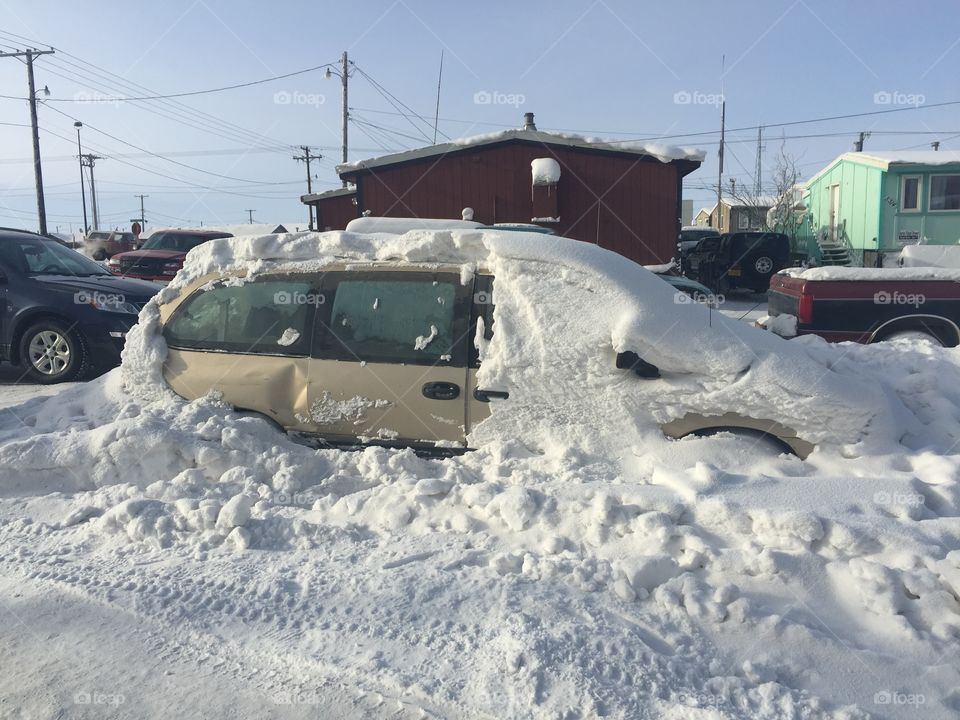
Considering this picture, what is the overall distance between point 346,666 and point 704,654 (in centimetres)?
138

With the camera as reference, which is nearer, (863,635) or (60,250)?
(863,635)

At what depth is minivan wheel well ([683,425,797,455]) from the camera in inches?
156

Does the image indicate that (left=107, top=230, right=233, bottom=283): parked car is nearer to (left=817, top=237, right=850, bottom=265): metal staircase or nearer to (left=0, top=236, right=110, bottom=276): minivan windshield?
(left=0, top=236, right=110, bottom=276): minivan windshield

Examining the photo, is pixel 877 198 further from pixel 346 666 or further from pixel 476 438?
pixel 346 666

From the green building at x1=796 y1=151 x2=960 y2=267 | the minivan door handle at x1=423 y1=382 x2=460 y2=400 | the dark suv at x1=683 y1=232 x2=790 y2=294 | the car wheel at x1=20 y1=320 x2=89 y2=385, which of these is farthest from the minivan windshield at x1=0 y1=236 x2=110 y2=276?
the green building at x1=796 y1=151 x2=960 y2=267

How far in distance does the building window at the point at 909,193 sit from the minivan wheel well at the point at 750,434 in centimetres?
2043

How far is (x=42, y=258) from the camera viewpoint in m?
8.24

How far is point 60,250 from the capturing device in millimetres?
8672

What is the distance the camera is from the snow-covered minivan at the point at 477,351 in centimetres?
392

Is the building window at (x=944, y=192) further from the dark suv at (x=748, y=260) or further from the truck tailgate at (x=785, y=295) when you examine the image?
the truck tailgate at (x=785, y=295)

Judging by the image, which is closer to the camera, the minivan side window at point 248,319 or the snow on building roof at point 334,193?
the minivan side window at point 248,319

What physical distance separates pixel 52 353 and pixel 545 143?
1354cm

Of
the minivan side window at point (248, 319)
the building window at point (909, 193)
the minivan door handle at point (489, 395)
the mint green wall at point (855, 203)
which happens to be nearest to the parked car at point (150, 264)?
the minivan side window at point (248, 319)

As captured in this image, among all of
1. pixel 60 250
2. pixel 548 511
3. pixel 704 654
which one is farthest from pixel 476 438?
pixel 60 250
